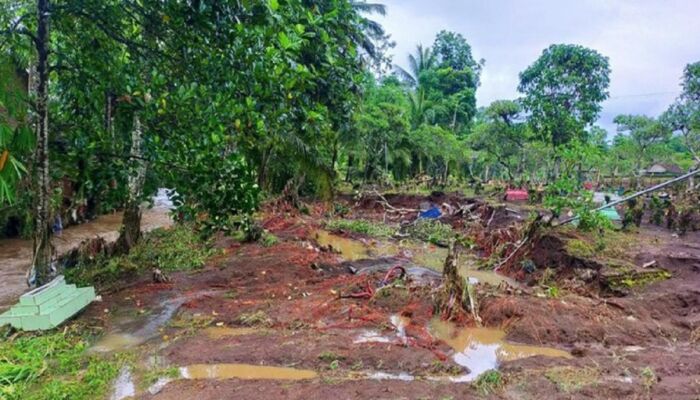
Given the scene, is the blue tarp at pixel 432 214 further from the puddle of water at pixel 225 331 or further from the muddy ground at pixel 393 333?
the puddle of water at pixel 225 331

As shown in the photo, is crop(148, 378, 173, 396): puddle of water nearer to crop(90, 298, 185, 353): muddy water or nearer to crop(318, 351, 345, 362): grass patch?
crop(90, 298, 185, 353): muddy water

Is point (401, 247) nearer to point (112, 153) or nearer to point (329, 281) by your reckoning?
point (329, 281)

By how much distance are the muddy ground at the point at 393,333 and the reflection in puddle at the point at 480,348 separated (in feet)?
0.09

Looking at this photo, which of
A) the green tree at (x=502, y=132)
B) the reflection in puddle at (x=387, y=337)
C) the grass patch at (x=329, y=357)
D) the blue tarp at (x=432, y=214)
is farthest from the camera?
the green tree at (x=502, y=132)

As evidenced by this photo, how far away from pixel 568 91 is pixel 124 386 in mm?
23928

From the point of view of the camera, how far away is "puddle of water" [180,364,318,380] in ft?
14.9

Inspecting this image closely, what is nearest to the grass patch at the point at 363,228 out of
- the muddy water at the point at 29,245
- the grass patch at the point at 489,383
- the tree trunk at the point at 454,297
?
the muddy water at the point at 29,245

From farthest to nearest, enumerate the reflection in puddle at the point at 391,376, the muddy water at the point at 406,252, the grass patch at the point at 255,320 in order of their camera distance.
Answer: the muddy water at the point at 406,252
the grass patch at the point at 255,320
the reflection in puddle at the point at 391,376

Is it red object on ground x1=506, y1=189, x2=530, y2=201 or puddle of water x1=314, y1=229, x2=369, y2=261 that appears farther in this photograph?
red object on ground x1=506, y1=189, x2=530, y2=201

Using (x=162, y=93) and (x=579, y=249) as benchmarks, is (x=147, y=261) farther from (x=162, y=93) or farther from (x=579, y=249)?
(x=579, y=249)

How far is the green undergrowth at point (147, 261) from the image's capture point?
769cm

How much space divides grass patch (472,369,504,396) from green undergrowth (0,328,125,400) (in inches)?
139

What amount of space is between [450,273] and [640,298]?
10.7 ft

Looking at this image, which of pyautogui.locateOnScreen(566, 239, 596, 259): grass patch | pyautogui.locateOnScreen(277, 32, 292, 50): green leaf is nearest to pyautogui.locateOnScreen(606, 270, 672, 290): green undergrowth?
pyautogui.locateOnScreen(566, 239, 596, 259): grass patch
